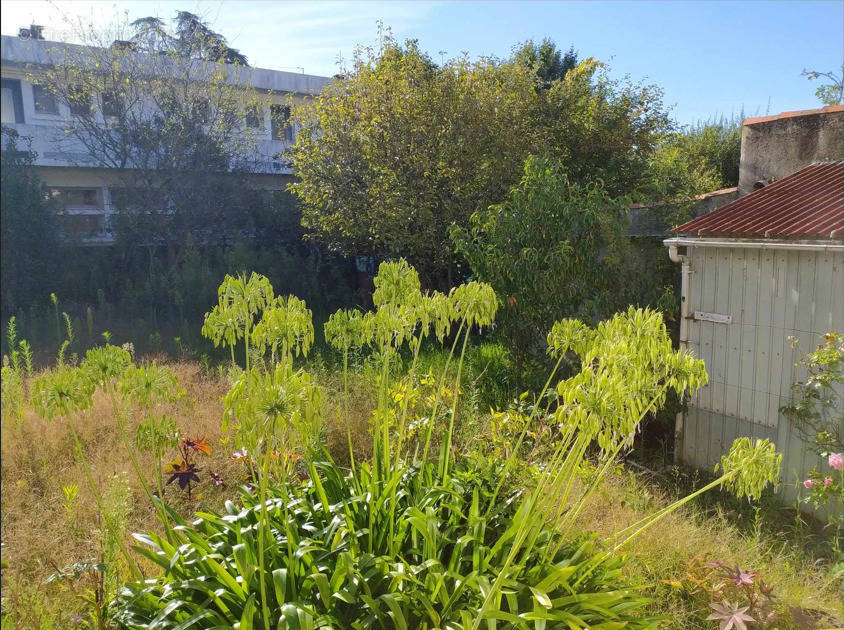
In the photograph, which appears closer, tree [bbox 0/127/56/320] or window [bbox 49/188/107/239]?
tree [bbox 0/127/56/320]

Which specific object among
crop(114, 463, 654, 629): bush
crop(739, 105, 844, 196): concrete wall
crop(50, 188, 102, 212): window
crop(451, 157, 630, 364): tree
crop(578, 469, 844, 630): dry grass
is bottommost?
crop(578, 469, 844, 630): dry grass

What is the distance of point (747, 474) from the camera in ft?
7.24

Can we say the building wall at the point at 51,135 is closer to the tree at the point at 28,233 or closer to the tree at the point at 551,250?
the tree at the point at 28,233

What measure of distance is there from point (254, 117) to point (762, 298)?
27.7ft

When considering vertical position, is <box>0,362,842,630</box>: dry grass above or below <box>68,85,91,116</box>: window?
below

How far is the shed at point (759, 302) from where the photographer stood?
4250 mm

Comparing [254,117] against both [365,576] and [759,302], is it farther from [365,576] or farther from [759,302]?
[365,576]

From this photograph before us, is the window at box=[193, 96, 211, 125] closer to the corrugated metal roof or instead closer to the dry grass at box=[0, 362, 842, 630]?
the dry grass at box=[0, 362, 842, 630]

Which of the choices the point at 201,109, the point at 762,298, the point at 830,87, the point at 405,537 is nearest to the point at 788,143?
the point at 830,87

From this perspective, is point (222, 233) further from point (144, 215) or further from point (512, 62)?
point (512, 62)

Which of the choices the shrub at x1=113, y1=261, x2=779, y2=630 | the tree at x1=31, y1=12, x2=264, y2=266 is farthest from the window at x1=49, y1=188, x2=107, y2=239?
the shrub at x1=113, y1=261, x2=779, y2=630

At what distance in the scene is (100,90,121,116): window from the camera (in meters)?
9.17

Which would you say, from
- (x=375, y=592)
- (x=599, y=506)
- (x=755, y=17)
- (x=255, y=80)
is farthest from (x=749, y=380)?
(x=255, y=80)

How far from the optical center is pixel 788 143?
6.17 m
